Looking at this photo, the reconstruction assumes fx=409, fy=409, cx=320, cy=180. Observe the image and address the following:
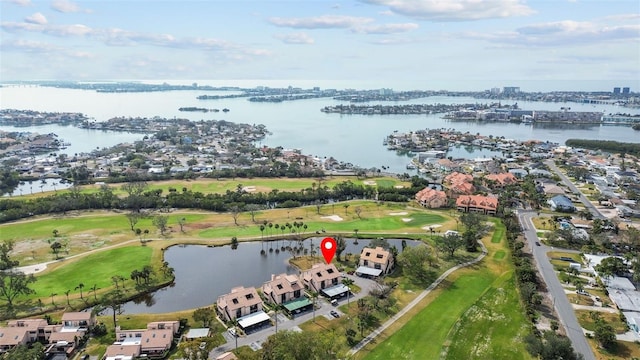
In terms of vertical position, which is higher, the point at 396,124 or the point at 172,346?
the point at 396,124

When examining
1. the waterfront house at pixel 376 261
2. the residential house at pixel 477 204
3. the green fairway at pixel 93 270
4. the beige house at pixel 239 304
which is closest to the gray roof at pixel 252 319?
the beige house at pixel 239 304

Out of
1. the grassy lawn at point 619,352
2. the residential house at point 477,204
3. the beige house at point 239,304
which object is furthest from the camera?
the residential house at point 477,204

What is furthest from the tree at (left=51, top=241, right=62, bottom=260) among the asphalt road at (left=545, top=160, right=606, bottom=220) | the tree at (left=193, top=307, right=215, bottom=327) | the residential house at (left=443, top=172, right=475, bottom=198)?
the asphalt road at (left=545, top=160, right=606, bottom=220)

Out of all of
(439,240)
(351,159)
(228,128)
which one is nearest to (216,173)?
(351,159)

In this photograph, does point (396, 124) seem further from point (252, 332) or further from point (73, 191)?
point (252, 332)

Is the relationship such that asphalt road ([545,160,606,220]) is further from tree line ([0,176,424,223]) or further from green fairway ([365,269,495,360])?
green fairway ([365,269,495,360])

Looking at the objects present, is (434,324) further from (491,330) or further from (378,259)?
(378,259)

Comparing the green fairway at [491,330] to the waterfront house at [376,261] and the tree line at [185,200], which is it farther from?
the tree line at [185,200]
